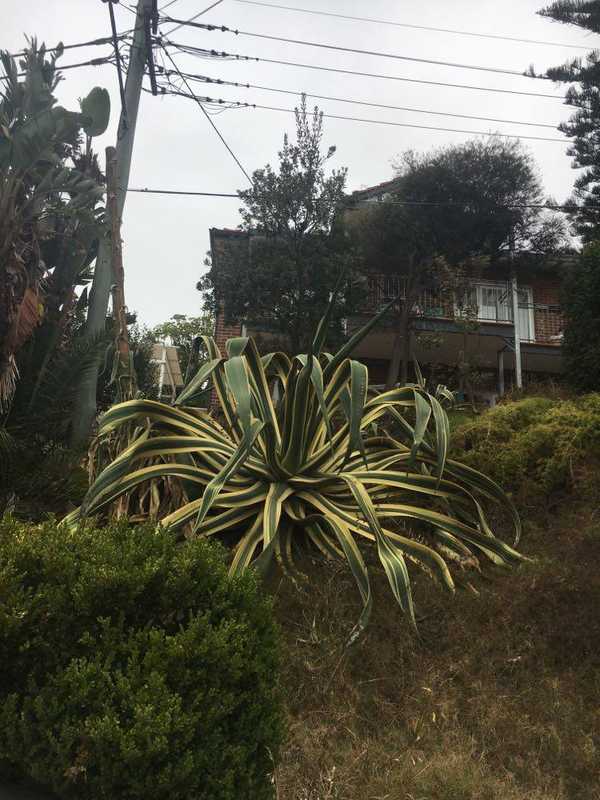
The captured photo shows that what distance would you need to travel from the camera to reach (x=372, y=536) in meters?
4.62

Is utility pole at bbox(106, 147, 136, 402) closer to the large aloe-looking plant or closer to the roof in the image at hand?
the large aloe-looking plant

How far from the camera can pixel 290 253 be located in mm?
16000

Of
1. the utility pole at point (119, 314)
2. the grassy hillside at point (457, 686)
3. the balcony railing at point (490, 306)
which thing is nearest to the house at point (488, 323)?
the balcony railing at point (490, 306)

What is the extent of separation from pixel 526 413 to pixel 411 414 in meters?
1.22

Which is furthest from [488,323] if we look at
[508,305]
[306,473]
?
[306,473]

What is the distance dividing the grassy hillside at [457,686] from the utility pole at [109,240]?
3663 mm

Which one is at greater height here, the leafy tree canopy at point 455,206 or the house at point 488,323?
the leafy tree canopy at point 455,206

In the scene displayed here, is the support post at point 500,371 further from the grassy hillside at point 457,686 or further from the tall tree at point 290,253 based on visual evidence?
the grassy hillside at point 457,686

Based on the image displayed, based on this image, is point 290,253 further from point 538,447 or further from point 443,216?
point 538,447

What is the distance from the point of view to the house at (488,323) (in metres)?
18.8

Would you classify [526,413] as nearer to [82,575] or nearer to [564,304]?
[564,304]

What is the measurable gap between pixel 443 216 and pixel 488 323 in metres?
3.69

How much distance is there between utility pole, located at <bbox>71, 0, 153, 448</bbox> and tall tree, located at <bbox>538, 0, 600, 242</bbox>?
10.2 m

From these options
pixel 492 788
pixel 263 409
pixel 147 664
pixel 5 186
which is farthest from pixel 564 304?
pixel 147 664
